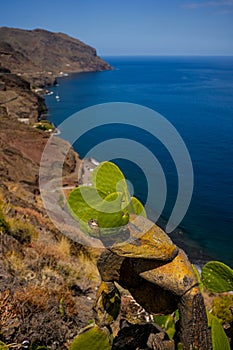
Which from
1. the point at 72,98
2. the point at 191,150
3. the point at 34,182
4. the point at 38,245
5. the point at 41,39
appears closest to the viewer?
the point at 38,245

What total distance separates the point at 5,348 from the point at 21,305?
1046mm

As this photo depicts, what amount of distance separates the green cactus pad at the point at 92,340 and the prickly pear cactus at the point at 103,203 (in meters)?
0.82

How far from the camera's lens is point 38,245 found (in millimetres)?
6660

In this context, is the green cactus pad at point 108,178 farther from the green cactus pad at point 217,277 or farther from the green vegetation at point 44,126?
the green vegetation at point 44,126

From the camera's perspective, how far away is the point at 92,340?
8.57 feet

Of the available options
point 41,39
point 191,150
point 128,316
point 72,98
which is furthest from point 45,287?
point 41,39

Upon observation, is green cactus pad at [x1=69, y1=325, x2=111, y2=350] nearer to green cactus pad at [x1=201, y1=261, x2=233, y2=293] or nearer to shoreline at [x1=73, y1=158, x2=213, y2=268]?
Result: green cactus pad at [x1=201, y1=261, x2=233, y2=293]

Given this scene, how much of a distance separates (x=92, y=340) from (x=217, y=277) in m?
1.07

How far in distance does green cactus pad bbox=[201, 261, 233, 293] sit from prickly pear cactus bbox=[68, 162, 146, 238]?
0.88 m

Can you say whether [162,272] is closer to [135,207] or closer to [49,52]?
[135,207]

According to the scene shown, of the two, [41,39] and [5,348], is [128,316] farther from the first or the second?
[41,39]

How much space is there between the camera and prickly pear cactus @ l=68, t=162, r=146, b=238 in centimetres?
222

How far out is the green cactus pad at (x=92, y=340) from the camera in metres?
2.59

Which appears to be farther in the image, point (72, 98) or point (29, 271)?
point (72, 98)
